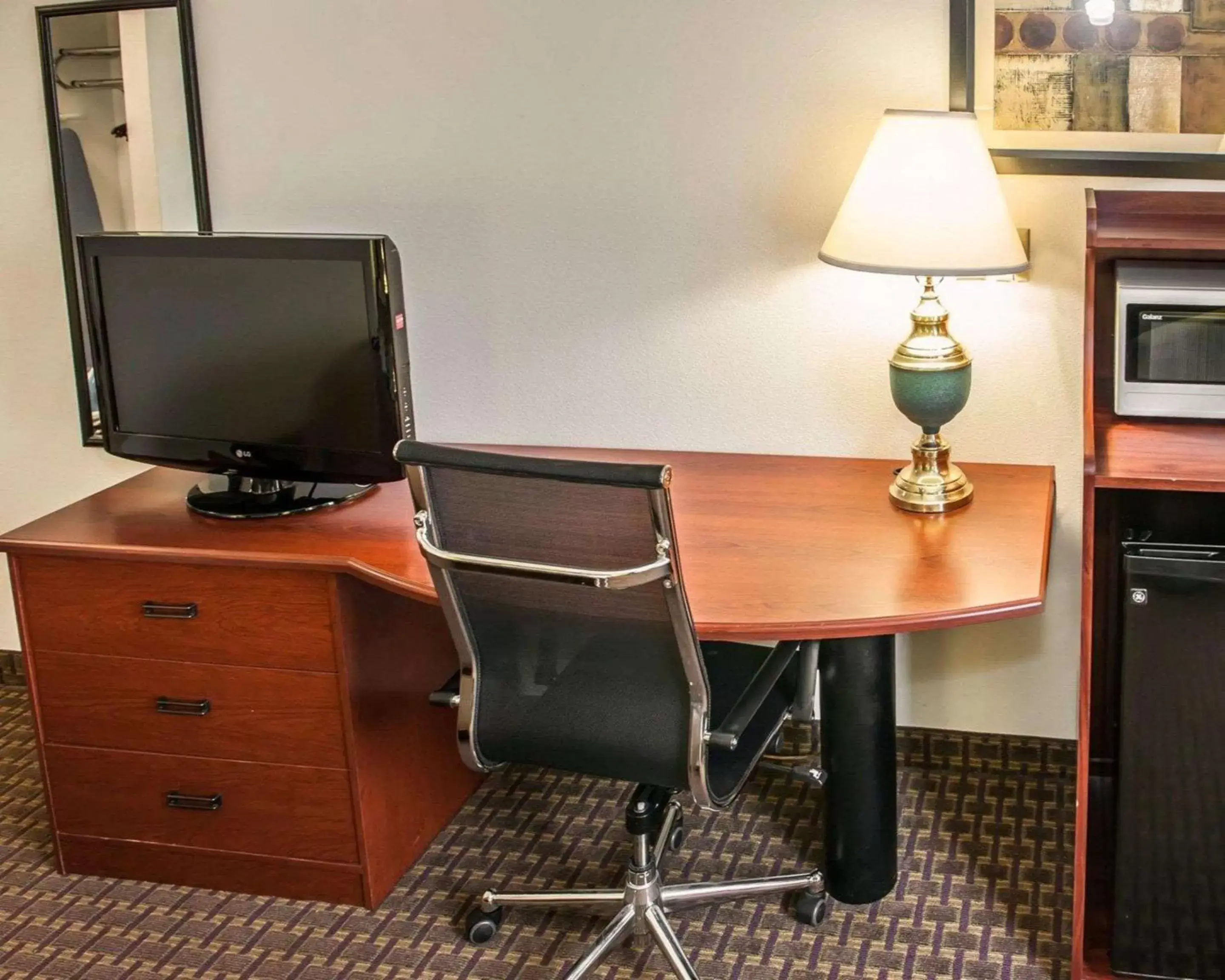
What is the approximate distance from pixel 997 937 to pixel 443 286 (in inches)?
58.4

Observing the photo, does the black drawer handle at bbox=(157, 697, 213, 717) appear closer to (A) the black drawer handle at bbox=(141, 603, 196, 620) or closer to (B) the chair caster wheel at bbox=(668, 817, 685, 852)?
(A) the black drawer handle at bbox=(141, 603, 196, 620)

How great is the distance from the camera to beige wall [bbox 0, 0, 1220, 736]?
252 cm

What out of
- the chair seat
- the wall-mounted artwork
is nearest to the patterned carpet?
the chair seat

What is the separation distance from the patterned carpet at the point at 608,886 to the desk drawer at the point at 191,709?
0.27 metres

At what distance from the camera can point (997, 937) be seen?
7.64ft

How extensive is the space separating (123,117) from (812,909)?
→ 1.91 m

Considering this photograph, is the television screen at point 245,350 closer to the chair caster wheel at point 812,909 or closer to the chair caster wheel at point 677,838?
the chair caster wheel at point 677,838

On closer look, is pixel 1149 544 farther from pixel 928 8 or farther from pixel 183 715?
pixel 183 715

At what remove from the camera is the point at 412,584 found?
2168 mm

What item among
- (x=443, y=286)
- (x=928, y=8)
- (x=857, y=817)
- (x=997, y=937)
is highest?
(x=928, y=8)

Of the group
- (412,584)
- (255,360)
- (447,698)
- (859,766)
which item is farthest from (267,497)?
(859,766)

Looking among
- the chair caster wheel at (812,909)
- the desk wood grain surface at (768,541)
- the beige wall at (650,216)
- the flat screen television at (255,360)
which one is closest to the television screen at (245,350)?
the flat screen television at (255,360)

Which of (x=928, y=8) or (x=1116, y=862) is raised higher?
(x=928, y=8)

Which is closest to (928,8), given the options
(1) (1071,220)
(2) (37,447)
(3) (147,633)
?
(1) (1071,220)
